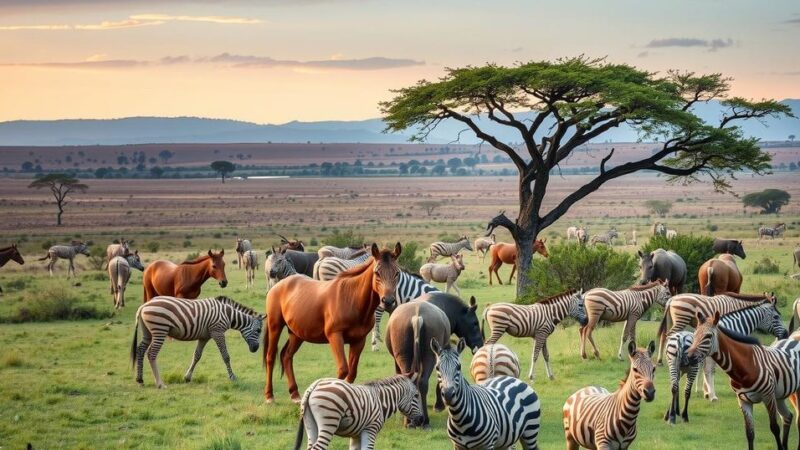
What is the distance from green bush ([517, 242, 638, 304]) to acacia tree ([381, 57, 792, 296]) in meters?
2.33

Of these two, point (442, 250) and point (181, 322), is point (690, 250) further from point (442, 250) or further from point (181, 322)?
point (181, 322)

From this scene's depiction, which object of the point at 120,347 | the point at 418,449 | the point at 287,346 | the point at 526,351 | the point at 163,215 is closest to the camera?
the point at 418,449

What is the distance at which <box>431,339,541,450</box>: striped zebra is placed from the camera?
891 cm

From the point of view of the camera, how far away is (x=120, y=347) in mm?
20406

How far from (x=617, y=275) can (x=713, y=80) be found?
386 inches

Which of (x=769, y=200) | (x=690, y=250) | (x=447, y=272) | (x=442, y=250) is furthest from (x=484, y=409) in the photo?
(x=769, y=200)

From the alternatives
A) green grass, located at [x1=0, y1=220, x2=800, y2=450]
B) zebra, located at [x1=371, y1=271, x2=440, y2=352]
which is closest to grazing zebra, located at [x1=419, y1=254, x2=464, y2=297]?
green grass, located at [x1=0, y1=220, x2=800, y2=450]

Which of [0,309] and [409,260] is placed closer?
[0,309]

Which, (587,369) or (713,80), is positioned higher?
(713,80)

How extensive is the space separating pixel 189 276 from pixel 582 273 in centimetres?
871

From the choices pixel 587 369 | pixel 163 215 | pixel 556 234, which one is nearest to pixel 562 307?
pixel 587 369

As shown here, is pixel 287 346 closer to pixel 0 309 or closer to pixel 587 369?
pixel 587 369

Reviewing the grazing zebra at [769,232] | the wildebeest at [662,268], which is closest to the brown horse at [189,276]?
the wildebeest at [662,268]

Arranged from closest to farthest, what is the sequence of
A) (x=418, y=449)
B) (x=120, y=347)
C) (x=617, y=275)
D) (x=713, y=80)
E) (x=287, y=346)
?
(x=418, y=449)
(x=287, y=346)
(x=120, y=347)
(x=617, y=275)
(x=713, y=80)
